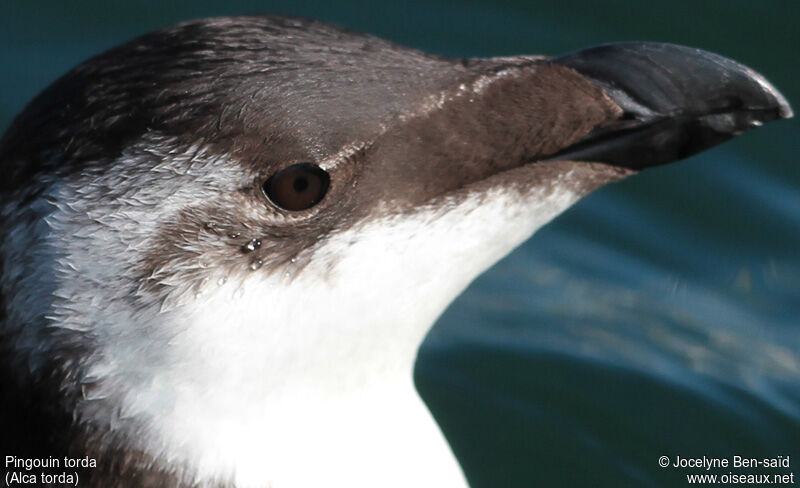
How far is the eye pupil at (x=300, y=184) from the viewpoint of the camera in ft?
10.7

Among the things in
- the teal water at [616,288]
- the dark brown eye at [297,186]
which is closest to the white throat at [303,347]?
the dark brown eye at [297,186]

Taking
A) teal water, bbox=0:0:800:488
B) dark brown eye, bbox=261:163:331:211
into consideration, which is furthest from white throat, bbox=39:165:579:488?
teal water, bbox=0:0:800:488

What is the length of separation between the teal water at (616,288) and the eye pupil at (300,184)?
8.43ft

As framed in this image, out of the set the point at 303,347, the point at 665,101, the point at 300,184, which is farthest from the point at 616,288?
the point at 300,184

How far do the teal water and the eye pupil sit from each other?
2.57 m

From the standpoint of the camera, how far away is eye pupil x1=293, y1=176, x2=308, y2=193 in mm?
3257

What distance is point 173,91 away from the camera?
127 inches

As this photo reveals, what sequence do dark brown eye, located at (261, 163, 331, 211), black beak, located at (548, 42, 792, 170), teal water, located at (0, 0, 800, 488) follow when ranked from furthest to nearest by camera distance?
1. teal water, located at (0, 0, 800, 488)
2. black beak, located at (548, 42, 792, 170)
3. dark brown eye, located at (261, 163, 331, 211)

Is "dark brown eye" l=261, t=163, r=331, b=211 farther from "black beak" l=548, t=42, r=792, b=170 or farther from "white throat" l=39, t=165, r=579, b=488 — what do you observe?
"black beak" l=548, t=42, r=792, b=170

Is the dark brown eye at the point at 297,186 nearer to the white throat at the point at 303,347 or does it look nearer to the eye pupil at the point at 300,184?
the eye pupil at the point at 300,184

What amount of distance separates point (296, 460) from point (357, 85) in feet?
3.66

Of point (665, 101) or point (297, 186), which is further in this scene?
A: point (665, 101)

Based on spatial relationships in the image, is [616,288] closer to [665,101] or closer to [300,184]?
[665,101]

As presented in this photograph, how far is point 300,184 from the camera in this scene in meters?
3.26
